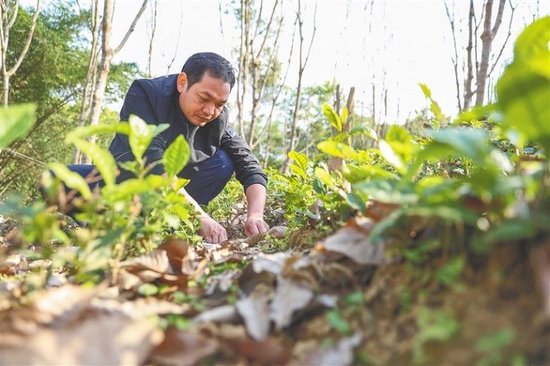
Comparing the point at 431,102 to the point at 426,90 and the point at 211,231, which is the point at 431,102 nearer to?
the point at 426,90

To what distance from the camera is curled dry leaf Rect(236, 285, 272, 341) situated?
854 mm

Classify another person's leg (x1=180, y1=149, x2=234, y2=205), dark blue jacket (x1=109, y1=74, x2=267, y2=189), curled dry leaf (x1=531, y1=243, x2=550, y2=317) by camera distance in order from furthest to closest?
another person's leg (x1=180, y1=149, x2=234, y2=205)
dark blue jacket (x1=109, y1=74, x2=267, y2=189)
curled dry leaf (x1=531, y1=243, x2=550, y2=317)

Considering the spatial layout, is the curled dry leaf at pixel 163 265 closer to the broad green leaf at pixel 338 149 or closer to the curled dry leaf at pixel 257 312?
the curled dry leaf at pixel 257 312

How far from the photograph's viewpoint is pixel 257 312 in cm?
91

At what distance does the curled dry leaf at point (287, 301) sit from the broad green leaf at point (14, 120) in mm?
659

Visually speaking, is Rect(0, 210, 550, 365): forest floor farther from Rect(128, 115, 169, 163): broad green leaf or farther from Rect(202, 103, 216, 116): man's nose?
Rect(202, 103, 216, 116): man's nose

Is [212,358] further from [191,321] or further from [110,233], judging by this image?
[110,233]

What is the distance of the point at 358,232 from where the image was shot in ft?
3.44

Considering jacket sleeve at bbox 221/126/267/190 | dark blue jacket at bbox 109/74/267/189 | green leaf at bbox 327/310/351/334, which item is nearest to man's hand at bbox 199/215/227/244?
dark blue jacket at bbox 109/74/267/189

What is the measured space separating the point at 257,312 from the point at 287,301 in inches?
2.6

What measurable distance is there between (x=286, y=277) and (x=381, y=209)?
0.28 metres

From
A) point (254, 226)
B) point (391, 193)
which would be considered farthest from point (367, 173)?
point (254, 226)

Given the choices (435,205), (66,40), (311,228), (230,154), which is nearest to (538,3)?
(230,154)

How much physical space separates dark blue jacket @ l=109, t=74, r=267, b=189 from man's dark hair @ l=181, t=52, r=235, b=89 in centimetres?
19
